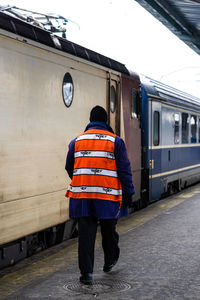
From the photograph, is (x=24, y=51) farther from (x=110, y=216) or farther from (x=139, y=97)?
(x=139, y=97)

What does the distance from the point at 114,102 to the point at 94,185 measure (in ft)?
12.5

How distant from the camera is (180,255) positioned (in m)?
6.55

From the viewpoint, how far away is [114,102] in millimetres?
8797

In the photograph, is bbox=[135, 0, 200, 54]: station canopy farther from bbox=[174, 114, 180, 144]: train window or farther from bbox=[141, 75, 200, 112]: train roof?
bbox=[174, 114, 180, 144]: train window

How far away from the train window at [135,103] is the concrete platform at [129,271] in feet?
7.42

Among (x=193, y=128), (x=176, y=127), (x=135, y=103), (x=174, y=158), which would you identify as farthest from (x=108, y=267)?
(x=193, y=128)

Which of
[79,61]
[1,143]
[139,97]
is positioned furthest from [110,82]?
[1,143]

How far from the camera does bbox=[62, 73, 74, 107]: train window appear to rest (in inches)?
273

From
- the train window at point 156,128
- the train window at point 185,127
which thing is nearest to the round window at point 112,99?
the train window at point 156,128

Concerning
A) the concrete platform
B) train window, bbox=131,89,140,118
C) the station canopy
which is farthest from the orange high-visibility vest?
the station canopy

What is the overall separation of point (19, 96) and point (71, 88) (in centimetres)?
140

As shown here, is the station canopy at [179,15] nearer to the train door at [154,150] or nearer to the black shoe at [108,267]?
the train door at [154,150]

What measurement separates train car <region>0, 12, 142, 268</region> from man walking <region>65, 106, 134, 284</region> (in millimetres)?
801

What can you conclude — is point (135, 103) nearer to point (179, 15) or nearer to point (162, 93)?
point (162, 93)
